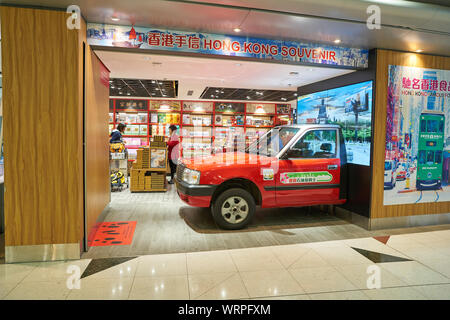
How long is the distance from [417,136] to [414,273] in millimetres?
2605

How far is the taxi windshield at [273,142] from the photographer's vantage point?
4.98 metres

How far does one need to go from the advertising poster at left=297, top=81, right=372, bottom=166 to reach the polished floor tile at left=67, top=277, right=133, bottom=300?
3.94 m

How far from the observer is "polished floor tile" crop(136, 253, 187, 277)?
312 centimetres

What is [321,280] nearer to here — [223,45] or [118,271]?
[118,271]

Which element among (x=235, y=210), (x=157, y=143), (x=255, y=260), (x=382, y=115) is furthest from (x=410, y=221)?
(x=157, y=143)

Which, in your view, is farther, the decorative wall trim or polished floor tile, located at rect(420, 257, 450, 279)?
the decorative wall trim

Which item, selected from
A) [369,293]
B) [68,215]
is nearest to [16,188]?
[68,215]

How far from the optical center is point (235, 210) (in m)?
4.60

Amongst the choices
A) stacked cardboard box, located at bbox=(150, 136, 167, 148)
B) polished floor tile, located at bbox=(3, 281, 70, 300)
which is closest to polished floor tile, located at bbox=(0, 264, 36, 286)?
polished floor tile, located at bbox=(3, 281, 70, 300)

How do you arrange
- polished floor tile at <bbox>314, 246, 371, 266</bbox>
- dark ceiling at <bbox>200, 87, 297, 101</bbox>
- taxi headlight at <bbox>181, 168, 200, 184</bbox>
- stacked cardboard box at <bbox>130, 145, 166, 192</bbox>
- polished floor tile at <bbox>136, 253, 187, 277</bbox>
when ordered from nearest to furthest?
polished floor tile at <bbox>136, 253, 187, 277</bbox> < polished floor tile at <bbox>314, 246, 371, 266</bbox> < taxi headlight at <bbox>181, 168, 200, 184</bbox> < stacked cardboard box at <bbox>130, 145, 166, 192</bbox> < dark ceiling at <bbox>200, 87, 297, 101</bbox>

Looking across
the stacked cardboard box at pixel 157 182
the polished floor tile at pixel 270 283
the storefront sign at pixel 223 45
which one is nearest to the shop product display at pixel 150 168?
the stacked cardboard box at pixel 157 182

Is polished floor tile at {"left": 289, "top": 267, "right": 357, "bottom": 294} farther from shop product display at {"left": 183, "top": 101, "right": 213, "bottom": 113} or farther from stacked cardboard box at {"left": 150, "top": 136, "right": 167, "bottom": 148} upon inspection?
shop product display at {"left": 183, "top": 101, "right": 213, "bottom": 113}

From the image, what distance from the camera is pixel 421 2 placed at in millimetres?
3426
